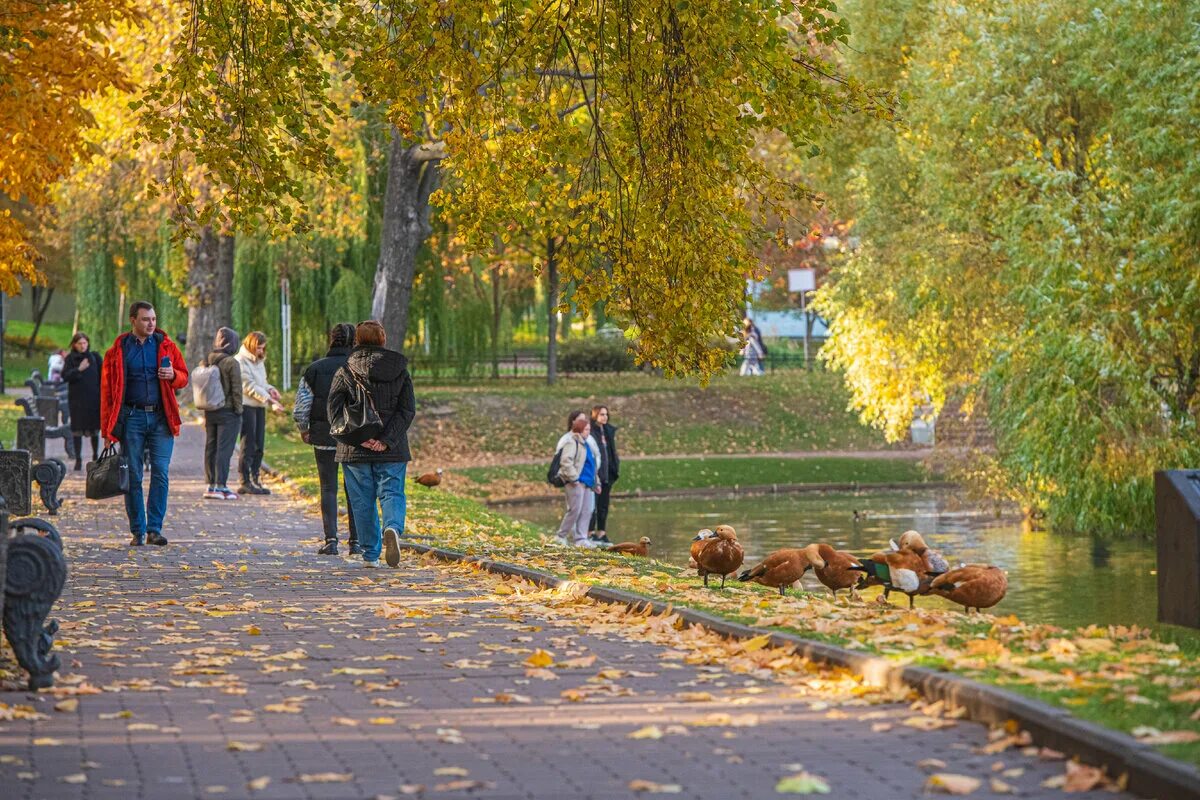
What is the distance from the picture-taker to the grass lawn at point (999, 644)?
7078 millimetres

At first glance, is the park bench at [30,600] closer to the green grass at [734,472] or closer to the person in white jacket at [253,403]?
the person in white jacket at [253,403]

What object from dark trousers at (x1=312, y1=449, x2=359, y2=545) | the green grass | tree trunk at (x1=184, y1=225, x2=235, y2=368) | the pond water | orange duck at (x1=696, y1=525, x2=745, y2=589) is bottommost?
the pond water

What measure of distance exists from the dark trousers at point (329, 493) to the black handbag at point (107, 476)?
1.68 metres

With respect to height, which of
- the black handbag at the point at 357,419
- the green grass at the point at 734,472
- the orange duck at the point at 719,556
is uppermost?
the black handbag at the point at 357,419

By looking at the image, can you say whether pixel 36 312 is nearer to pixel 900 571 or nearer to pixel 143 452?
pixel 143 452

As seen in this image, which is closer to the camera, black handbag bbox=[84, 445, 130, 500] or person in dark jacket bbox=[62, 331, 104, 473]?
black handbag bbox=[84, 445, 130, 500]

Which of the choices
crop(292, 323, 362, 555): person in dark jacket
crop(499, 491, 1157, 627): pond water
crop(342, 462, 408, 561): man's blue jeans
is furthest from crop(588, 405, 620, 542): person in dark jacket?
crop(342, 462, 408, 561): man's blue jeans

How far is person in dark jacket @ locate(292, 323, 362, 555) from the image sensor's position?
52.1 ft

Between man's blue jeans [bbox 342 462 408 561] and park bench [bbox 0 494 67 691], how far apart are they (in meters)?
6.51

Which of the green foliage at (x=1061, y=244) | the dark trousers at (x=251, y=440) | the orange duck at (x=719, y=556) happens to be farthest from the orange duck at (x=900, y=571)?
the dark trousers at (x=251, y=440)

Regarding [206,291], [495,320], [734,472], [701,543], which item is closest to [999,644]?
[701,543]

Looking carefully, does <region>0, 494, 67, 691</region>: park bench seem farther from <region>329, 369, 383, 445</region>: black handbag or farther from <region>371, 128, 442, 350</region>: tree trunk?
<region>371, 128, 442, 350</region>: tree trunk

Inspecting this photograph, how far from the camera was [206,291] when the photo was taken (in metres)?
43.1

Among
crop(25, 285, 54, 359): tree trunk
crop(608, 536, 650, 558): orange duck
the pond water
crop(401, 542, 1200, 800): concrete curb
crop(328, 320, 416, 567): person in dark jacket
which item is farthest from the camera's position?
crop(25, 285, 54, 359): tree trunk
